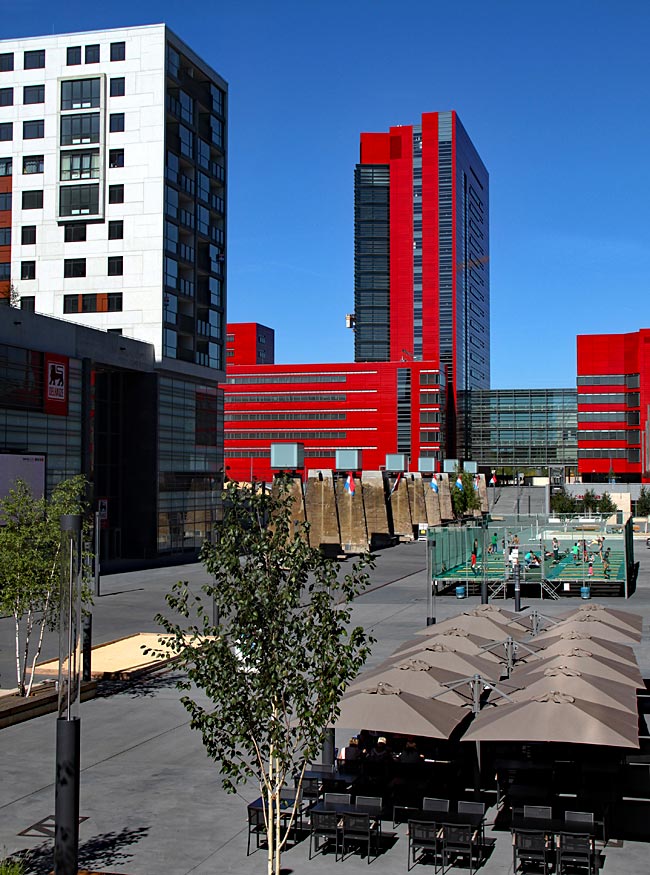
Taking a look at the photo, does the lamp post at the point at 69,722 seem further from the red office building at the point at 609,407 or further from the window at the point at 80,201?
the red office building at the point at 609,407

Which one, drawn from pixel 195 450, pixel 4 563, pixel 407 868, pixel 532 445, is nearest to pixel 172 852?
pixel 407 868

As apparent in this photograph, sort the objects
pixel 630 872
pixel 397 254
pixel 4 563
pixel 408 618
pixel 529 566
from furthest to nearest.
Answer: pixel 397 254 < pixel 529 566 < pixel 408 618 < pixel 4 563 < pixel 630 872

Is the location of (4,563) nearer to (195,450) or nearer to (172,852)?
(172,852)

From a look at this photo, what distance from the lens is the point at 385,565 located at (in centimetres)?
6384

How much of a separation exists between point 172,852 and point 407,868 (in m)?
3.15

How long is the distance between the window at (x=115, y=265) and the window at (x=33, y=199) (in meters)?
6.00

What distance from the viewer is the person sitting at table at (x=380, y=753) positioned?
646 inches

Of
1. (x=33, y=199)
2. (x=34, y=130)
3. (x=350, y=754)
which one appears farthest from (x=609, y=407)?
(x=350, y=754)

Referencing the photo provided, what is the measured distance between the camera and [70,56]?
65625 millimetres

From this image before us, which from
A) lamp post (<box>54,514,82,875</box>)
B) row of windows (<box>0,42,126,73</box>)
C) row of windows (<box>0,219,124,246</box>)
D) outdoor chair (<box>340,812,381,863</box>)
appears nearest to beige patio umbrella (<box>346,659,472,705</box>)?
outdoor chair (<box>340,812,381,863</box>)

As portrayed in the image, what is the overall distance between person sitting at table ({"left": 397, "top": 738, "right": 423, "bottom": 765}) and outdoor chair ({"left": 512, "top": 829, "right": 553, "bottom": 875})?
387 cm

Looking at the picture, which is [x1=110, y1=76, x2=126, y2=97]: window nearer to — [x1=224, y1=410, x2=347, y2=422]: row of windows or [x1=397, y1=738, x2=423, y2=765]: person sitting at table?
[x1=397, y1=738, x2=423, y2=765]: person sitting at table

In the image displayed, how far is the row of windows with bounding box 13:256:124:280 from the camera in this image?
2559 inches

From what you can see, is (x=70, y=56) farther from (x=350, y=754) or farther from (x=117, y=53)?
(x=350, y=754)
